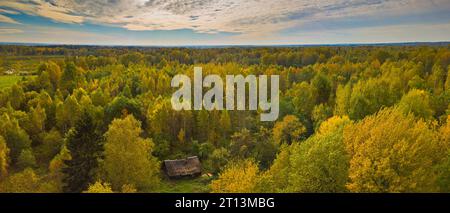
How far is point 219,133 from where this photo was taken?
2430cm

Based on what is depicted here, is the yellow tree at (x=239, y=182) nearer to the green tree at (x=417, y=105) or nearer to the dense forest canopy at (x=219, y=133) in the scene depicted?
the dense forest canopy at (x=219, y=133)

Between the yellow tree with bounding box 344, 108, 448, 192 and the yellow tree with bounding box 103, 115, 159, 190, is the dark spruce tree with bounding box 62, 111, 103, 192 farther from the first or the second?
the yellow tree with bounding box 344, 108, 448, 192

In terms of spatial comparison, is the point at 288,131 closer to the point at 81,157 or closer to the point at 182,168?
the point at 182,168

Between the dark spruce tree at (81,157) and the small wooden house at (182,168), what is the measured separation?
6.06 m

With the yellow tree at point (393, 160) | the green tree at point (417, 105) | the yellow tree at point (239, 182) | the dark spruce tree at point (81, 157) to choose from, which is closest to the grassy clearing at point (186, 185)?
the dark spruce tree at point (81, 157)

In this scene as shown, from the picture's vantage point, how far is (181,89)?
1359 inches

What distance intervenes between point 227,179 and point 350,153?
4.41m

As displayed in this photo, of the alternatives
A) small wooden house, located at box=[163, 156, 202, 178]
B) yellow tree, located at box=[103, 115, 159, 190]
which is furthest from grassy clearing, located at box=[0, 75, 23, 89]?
yellow tree, located at box=[103, 115, 159, 190]

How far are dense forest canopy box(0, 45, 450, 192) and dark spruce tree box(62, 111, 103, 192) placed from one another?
4 cm

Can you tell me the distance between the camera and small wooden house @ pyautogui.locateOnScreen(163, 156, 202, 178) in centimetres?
1965

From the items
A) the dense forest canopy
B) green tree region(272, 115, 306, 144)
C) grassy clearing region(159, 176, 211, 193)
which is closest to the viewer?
the dense forest canopy

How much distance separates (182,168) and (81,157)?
699cm

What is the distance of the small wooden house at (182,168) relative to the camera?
19.6 metres
